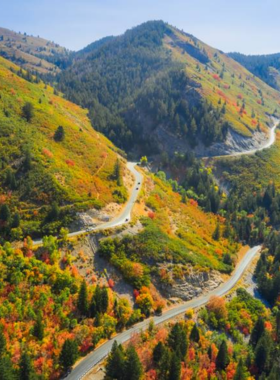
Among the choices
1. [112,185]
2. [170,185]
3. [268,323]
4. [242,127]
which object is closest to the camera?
[268,323]

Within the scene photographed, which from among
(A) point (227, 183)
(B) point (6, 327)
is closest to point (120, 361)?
(B) point (6, 327)

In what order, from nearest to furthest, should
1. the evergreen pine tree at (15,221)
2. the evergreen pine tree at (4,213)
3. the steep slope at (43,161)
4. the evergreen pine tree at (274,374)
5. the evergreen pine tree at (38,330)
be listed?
the evergreen pine tree at (38,330)
the evergreen pine tree at (274,374)
the evergreen pine tree at (4,213)
the evergreen pine tree at (15,221)
the steep slope at (43,161)

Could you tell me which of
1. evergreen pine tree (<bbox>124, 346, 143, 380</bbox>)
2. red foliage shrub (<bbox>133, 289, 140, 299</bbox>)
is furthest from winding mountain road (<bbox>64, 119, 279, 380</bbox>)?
evergreen pine tree (<bbox>124, 346, 143, 380</bbox>)

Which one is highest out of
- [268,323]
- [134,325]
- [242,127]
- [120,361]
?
[242,127]

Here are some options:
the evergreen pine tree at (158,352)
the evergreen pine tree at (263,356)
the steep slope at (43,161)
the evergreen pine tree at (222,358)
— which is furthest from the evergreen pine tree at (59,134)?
the evergreen pine tree at (263,356)

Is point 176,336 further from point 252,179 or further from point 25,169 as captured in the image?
point 252,179

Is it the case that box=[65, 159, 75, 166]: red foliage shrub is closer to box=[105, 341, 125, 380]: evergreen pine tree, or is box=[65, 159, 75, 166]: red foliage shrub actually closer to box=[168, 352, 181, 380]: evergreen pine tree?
box=[105, 341, 125, 380]: evergreen pine tree

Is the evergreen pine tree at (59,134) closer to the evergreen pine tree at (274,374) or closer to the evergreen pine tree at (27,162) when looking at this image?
the evergreen pine tree at (27,162)
